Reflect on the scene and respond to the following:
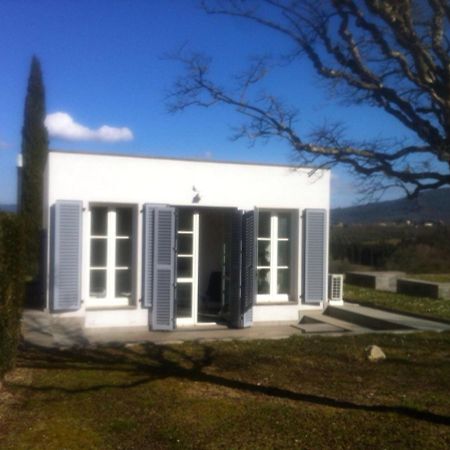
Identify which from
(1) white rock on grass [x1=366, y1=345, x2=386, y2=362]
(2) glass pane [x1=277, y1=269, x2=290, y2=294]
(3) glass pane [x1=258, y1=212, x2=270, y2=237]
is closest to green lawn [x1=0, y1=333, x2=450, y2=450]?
(1) white rock on grass [x1=366, y1=345, x2=386, y2=362]

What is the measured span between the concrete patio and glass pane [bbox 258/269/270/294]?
2.77 ft

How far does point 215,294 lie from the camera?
47.2 ft

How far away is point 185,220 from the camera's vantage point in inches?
499

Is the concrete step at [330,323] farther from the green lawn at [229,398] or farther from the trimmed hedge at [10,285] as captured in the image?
the trimmed hedge at [10,285]

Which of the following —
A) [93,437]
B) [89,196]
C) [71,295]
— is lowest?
[93,437]

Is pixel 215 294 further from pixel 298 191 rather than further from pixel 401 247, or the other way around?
pixel 401 247

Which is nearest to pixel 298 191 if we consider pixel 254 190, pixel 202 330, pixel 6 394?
pixel 254 190

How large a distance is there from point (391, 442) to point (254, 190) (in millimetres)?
7885

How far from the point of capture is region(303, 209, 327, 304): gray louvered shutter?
13.2 meters

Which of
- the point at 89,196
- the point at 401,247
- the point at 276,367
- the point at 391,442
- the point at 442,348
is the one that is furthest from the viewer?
the point at 401,247

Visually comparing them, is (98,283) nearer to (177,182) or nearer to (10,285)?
(177,182)

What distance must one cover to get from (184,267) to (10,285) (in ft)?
18.5

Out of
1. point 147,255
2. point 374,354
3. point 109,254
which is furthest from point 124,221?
point 374,354

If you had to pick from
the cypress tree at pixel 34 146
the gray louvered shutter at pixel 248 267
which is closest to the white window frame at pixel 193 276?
the gray louvered shutter at pixel 248 267
